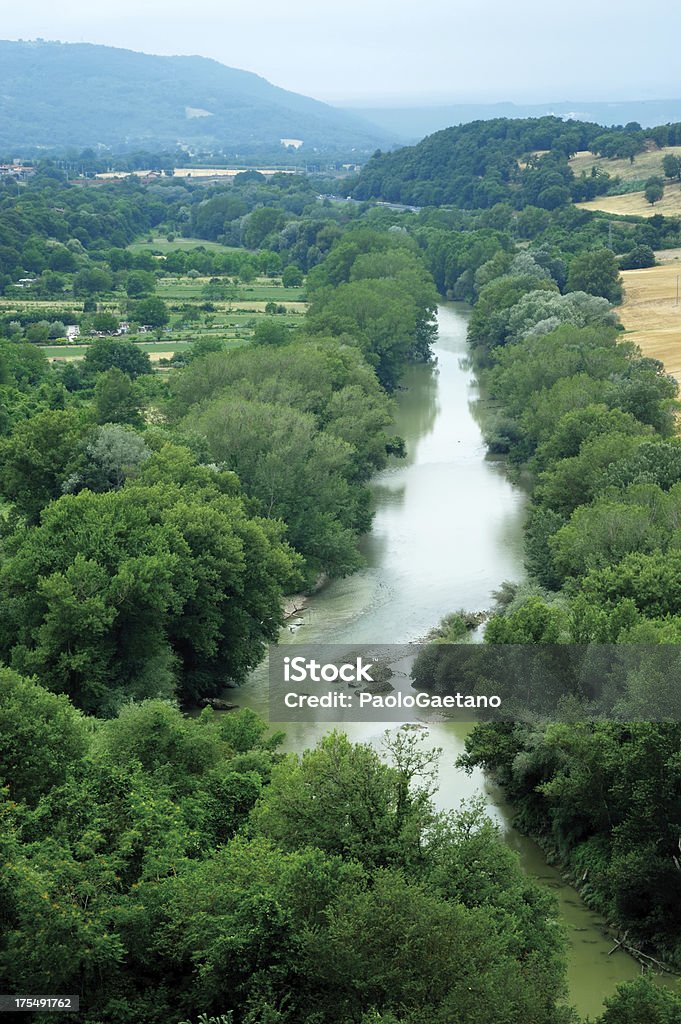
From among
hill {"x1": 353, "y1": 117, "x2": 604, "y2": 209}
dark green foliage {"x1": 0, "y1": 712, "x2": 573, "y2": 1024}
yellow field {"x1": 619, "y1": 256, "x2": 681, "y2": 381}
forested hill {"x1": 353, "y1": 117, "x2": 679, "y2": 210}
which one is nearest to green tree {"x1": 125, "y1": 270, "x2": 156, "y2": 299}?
yellow field {"x1": 619, "y1": 256, "x2": 681, "y2": 381}

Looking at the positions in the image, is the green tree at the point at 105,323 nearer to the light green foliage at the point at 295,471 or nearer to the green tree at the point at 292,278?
the green tree at the point at 292,278

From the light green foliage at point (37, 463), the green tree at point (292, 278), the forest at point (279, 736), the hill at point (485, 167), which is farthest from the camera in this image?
the hill at point (485, 167)

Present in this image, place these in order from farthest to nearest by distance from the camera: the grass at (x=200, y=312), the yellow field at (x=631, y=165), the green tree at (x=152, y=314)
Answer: the yellow field at (x=631, y=165) < the green tree at (x=152, y=314) < the grass at (x=200, y=312)

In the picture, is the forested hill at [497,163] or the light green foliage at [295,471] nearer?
the light green foliage at [295,471]

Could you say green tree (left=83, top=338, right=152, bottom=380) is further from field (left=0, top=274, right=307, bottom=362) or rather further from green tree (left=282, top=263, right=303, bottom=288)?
green tree (left=282, top=263, right=303, bottom=288)

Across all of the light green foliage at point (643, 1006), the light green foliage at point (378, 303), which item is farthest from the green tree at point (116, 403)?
the light green foliage at point (643, 1006)

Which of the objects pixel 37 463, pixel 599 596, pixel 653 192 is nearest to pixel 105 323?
pixel 37 463

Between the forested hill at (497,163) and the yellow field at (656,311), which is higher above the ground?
the forested hill at (497,163)

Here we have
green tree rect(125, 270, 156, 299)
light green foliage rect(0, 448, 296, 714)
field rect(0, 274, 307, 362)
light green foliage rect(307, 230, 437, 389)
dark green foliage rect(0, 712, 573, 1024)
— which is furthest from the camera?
green tree rect(125, 270, 156, 299)
